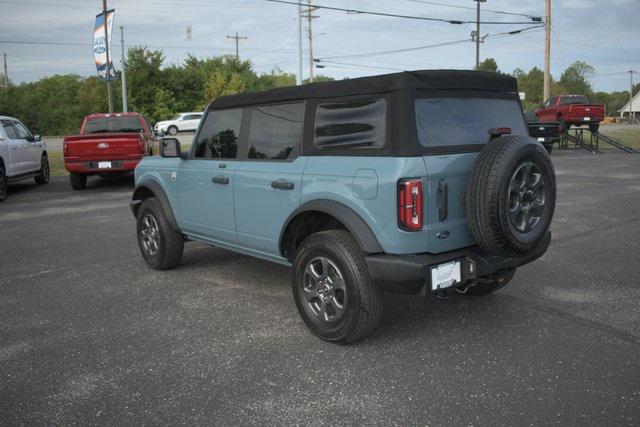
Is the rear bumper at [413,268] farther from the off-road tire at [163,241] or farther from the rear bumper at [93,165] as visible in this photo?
the rear bumper at [93,165]

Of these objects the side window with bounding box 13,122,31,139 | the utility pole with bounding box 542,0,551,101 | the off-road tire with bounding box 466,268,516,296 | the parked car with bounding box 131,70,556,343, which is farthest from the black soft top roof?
the utility pole with bounding box 542,0,551,101

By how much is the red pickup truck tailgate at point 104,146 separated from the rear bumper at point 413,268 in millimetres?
10150

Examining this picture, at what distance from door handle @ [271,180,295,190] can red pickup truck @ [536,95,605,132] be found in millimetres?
22199

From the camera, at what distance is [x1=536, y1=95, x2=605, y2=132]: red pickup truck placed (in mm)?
23438

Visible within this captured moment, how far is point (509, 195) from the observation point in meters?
3.55

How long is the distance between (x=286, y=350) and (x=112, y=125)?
37.8ft

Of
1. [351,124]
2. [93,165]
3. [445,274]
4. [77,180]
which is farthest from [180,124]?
[445,274]

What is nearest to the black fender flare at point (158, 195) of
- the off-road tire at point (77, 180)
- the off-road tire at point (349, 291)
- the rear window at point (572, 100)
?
the off-road tire at point (349, 291)

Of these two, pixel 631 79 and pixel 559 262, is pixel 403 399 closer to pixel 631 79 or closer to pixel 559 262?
pixel 559 262

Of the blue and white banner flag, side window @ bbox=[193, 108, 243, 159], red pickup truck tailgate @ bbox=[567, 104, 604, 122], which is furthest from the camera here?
the blue and white banner flag

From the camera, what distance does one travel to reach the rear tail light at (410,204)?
3428 mm

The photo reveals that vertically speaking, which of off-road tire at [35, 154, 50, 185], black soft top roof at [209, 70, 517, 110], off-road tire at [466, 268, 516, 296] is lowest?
off-road tire at [466, 268, 516, 296]

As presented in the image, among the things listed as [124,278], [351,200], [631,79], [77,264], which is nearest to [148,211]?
[124,278]

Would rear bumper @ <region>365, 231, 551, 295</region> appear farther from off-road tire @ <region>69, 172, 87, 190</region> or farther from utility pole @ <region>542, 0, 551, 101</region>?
utility pole @ <region>542, 0, 551, 101</region>
